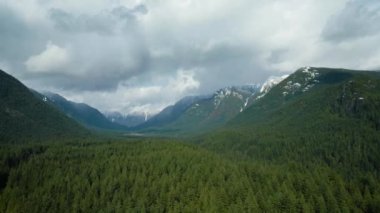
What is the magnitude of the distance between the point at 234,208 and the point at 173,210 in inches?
1390

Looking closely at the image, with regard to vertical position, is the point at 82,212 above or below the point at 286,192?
below

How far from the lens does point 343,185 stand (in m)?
188

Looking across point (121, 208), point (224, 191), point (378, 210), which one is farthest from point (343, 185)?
point (121, 208)

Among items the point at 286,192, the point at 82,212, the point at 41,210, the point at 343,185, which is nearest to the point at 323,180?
the point at 343,185

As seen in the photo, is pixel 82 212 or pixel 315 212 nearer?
pixel 315 212

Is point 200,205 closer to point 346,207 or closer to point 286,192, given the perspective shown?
point 286,192

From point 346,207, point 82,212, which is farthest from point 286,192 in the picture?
point 82,212

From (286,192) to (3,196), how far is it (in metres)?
146

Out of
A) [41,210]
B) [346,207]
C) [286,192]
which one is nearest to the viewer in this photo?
[346,207]

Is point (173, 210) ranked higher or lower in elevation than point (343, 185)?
lower

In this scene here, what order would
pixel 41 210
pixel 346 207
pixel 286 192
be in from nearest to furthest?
pixel 346 207, pixel 286 192, pixel 41 210

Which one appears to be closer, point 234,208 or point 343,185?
point 234,208

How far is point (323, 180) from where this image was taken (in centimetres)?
19550

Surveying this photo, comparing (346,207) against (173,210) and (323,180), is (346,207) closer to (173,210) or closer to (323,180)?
(323,180)
